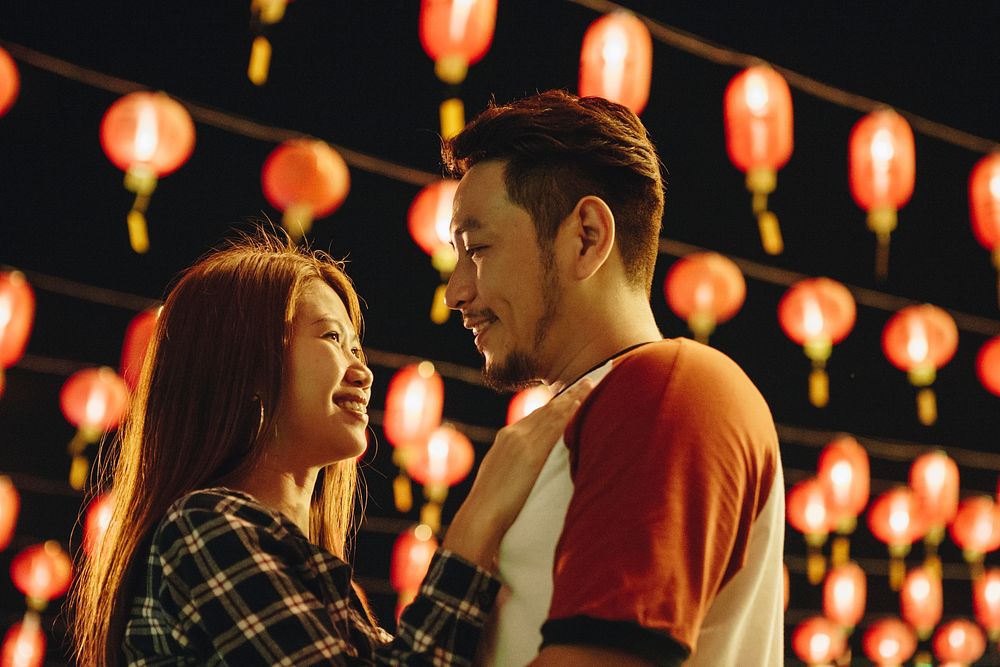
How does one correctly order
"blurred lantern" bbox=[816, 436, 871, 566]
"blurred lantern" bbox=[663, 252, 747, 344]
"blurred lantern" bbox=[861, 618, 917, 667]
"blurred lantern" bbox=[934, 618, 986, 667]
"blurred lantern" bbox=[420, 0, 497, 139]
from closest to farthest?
"blurred lantern" bbox=[420, 0, 497, 139], "blurred lantern" bbox=[663, 252, 747, 344], "blurred lantern" bbox=[816, 436, 871, 566], "blurred lantern" bbox=[861, 618, 917, 667], "blurred lantern" bbox=[934, 618, 986, 667]

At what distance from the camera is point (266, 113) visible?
8.95m

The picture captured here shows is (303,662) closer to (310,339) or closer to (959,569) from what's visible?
(310,339)

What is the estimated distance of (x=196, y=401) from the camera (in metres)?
1.95

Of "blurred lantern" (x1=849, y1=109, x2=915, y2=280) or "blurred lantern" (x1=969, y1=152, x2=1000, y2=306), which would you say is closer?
"blurred lantern" (x1=849, y1=109, x2=915, y2=280)

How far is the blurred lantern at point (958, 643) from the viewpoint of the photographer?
39.5 feet

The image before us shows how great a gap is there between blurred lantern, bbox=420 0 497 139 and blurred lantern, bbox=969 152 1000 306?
10.1 feet

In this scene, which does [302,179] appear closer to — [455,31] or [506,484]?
[455,31]

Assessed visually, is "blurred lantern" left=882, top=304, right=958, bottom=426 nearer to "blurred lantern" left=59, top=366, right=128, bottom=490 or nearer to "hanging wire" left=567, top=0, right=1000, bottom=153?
"hanging wire" left=567, top=0, right=1000, bottom=153

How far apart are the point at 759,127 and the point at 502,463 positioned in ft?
13.0

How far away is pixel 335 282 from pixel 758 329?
1026 centimetres

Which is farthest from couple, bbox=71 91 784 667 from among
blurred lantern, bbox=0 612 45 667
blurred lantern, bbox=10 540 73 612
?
blurred lantern, bbox=0 612 45 667

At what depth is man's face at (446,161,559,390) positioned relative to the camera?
1585 mm

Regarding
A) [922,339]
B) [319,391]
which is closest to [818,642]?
[922,339]

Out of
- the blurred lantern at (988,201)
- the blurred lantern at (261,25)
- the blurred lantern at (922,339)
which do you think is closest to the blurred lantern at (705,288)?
the blurred lantern at (922,339)
